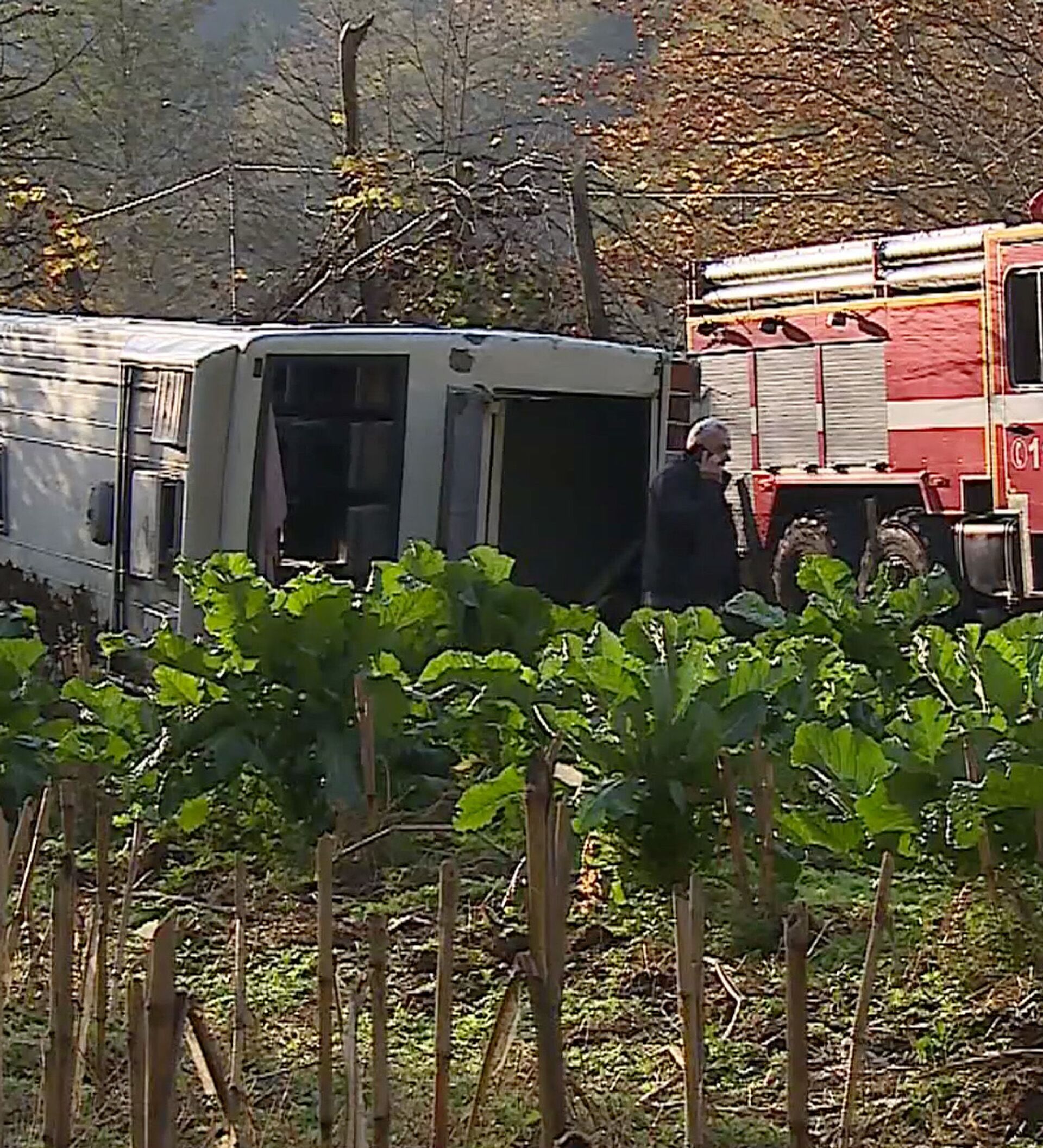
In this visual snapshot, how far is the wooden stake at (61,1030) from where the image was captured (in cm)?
328

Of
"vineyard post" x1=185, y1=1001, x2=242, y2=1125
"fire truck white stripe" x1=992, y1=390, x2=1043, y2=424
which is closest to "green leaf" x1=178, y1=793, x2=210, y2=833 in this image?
"vineyard post" x1=185, y1=1001, x2=242, y2=1125

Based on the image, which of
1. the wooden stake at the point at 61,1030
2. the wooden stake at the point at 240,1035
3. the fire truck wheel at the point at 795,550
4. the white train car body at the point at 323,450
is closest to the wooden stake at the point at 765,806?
the wooden stake at the point at 240,1035

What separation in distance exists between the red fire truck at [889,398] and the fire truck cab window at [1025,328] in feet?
0.04

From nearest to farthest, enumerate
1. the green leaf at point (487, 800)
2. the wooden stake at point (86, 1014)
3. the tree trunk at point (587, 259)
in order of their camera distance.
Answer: the wooden stake at point (86, 1014) < the green leaf at point (487, 800) < the tree trunk at point (587, 259)

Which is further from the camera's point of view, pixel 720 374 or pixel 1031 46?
pixel 1031 46

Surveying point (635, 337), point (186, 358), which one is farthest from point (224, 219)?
point (186, 358)

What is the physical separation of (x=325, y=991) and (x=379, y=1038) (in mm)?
375

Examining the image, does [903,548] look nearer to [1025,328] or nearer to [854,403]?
[854,403]

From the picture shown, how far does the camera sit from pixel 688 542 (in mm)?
9273

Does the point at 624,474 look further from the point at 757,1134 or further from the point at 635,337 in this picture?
the point at 635,337

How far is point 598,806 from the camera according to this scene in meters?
4.85

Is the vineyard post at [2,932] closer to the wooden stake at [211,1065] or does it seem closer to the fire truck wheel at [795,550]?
the wooden stake at [211,1065]

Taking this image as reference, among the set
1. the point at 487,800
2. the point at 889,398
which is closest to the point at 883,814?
the point at 487,800

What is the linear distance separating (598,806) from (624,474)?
7.34m
